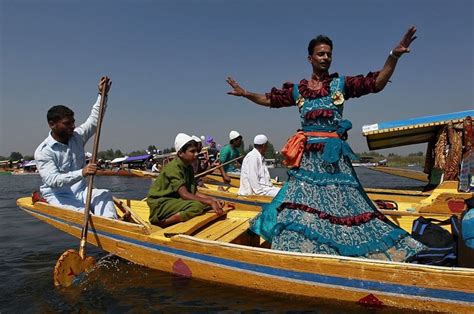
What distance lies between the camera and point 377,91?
10.6 feet

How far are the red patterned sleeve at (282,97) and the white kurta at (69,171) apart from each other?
2.42m

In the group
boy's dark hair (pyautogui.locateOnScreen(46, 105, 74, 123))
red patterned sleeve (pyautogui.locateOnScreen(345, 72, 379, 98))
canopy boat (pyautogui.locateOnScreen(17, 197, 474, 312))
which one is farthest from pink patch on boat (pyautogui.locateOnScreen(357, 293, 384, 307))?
boy's dark hair (pyautogui.locateOnScreen(46, 105, 74, 123))

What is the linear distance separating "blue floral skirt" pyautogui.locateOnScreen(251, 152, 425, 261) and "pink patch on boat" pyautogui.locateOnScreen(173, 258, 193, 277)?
36.1 inches

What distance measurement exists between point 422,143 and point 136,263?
7.54 meters

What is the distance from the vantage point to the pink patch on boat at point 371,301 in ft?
9.50

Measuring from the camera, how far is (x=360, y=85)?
3285 mm

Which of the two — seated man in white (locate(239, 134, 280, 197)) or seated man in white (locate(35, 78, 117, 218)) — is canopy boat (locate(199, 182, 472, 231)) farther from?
seated man in white (locate(35, 78, 117, 218))

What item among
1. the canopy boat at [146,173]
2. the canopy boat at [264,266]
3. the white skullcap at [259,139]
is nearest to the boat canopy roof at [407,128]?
the white skullcap at [259,139]

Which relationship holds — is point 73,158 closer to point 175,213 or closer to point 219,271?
point 175,213

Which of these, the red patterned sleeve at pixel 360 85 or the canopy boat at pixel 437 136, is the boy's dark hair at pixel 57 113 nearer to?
the red patterned sleeve at pixel 360 85

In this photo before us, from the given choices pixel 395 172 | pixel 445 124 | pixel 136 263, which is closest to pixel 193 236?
pixel 136 263

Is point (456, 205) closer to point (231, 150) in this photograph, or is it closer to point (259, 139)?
point (259, 139)

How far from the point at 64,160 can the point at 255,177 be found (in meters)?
3.54

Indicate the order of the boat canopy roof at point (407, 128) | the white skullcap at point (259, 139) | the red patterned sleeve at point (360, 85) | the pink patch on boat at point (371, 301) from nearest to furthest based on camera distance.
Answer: the pink patch on boat at point (371, 301), the red patterned sleeve at point (360, 85), the white skullcap at point (259, 139), the boat canopy roof at point (407, 128)
